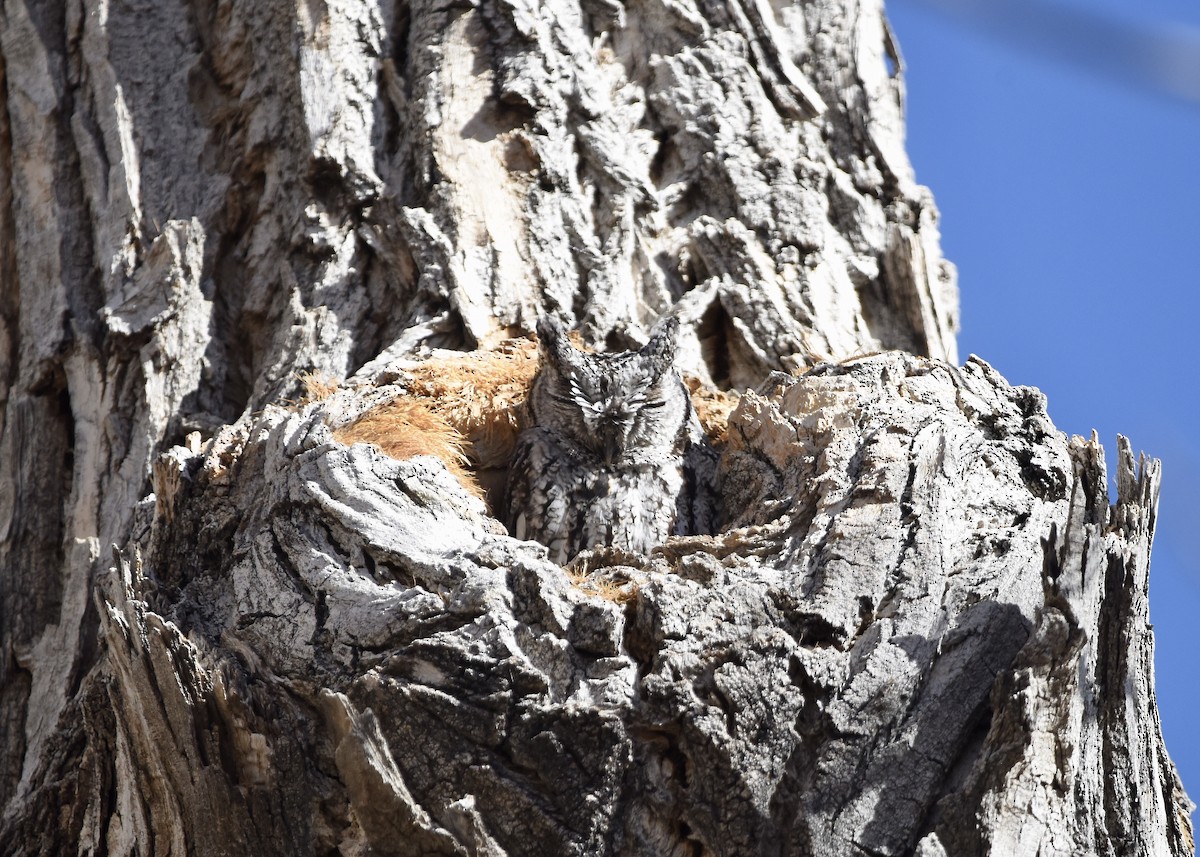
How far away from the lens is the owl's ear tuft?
Result: 4.54 m

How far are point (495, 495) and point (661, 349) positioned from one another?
29.3 inches

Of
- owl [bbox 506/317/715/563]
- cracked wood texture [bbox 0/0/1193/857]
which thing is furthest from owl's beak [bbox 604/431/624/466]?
cracked wood texture [bbox 0/0/1193/857]

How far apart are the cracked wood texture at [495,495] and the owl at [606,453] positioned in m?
0.21

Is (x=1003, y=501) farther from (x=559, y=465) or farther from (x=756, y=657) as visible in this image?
(x=559, y=465)

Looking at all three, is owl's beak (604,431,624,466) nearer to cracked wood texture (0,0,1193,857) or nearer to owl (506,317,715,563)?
owl (506,317,715,563)

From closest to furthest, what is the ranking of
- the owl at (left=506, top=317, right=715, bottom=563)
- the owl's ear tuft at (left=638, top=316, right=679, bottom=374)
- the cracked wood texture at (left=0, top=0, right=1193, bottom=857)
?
the cracked wood texture at (left=0, top=0, right=1193, bottom=857) < the owl at (left=506, top=317, right=715, bottom=563) < the owl's ear tuft at (left=638, top=316, right=679, bottom=374)

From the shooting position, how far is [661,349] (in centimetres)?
455

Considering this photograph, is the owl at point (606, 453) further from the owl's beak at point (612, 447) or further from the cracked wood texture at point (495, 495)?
the cracked wood texture at point (495, 495)

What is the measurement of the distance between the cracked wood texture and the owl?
0.70 ft

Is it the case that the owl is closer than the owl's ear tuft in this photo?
Yes

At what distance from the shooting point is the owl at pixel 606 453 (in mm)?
4438

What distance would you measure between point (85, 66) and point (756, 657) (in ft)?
14.5

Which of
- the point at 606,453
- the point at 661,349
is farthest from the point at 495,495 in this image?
the point at 661,349

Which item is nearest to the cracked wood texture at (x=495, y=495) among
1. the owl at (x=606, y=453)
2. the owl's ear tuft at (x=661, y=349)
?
the owl at (x=606, y=453)
